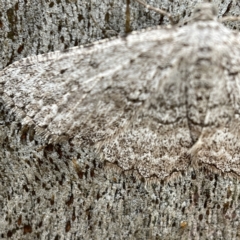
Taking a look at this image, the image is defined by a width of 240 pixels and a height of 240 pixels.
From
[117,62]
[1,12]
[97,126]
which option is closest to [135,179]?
[97,126]

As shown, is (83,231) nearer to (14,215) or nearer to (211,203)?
(14,215)

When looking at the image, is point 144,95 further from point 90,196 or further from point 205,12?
point 90,196

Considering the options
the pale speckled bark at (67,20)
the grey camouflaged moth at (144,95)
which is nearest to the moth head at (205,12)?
the grey camouflaged moth at (144,95)

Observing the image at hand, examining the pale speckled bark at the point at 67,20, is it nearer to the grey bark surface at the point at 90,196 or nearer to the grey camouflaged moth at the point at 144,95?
the grey bark surface at the point at 90,196

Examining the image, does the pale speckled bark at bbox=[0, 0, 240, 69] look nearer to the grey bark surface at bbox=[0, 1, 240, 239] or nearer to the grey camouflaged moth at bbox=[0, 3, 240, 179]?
the grey bark surface at bbox=[0, 1, 240, 239]

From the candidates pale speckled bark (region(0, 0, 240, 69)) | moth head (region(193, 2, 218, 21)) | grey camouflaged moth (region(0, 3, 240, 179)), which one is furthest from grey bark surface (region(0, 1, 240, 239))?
moth head (region(193, 2, 218, 21))

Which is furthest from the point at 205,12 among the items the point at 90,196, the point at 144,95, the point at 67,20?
the point at 90,196
